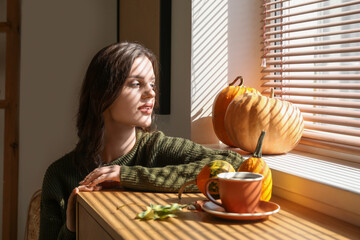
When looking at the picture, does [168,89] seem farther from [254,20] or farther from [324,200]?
[324,200]

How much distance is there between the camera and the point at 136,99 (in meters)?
1.35

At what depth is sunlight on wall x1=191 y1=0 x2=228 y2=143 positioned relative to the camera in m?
1.71

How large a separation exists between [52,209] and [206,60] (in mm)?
764

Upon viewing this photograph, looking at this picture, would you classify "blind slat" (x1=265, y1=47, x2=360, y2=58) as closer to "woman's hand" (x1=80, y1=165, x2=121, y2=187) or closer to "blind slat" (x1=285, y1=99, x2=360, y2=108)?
"blind slat" (x1=285, y1=99, x2=360, y2=108)

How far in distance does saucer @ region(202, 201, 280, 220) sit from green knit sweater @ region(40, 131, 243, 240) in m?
0.20

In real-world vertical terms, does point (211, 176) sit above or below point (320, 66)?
below

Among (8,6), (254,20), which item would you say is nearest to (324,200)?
(254,20)

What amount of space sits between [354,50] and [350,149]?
0.29 metres

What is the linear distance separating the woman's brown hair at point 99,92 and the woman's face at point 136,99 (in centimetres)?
2

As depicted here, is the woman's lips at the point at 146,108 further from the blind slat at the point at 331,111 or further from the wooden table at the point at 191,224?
the blind slat at the point at 331,111

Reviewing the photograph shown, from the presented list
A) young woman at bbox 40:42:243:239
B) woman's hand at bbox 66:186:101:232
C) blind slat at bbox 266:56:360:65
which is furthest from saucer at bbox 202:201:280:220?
blind slat at bbox 266:56:360:65

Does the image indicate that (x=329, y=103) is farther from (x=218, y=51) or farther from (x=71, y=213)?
(x=71, y=213)

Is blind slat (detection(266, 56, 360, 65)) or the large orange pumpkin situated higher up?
blind slat (detection(266, 56, 360, 65))

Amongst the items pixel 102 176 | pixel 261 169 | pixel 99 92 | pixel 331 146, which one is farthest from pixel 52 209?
pixel 331 146
